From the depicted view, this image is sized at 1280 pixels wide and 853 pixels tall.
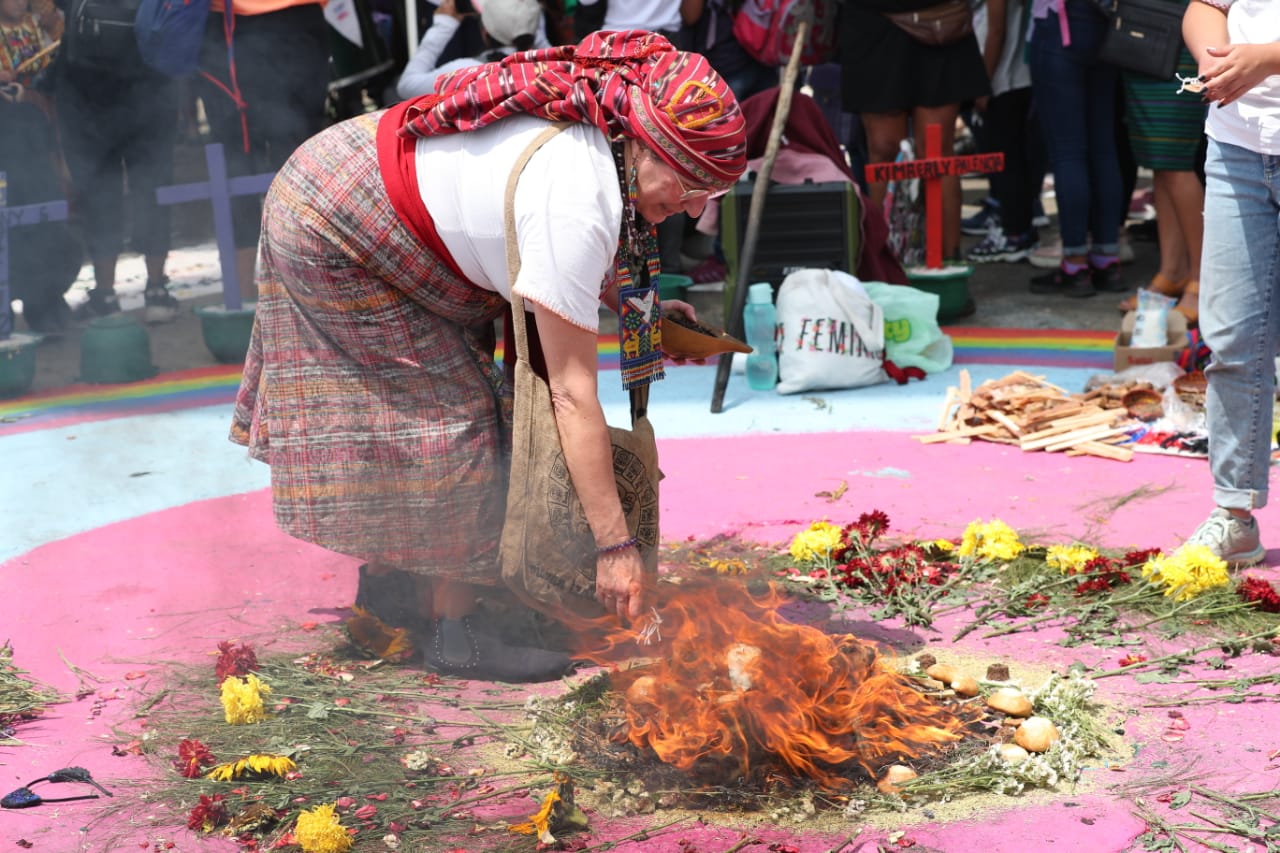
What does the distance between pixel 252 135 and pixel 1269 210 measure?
18.1ft

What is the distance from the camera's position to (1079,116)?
7031 mm

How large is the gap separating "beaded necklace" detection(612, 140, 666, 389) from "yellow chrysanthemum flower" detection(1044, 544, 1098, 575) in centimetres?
138

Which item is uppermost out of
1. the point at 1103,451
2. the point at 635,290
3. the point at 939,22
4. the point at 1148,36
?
the point at 939,22

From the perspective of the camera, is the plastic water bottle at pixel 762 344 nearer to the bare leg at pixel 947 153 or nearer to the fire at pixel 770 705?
the bare leg at pixel 947 153

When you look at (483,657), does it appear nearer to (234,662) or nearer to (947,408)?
(234,662)

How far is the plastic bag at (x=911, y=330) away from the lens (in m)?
6.28

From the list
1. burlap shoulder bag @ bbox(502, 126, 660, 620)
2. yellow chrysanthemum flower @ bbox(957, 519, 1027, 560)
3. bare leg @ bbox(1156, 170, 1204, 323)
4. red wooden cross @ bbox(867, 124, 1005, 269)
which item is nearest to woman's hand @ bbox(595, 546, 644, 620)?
burlap shoulder bag @ bbox(502, 126, 660, 620)

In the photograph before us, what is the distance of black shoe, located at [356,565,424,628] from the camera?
143 inches

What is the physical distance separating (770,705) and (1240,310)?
1805 millimetres

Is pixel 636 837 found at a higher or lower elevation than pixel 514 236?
lower

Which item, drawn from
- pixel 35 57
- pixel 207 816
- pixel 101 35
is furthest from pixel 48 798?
pixel 35 57

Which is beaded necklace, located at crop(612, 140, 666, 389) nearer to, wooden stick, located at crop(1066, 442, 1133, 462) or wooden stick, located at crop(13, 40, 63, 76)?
wooden stick, located at crop(1066, 442, 1133, 462)

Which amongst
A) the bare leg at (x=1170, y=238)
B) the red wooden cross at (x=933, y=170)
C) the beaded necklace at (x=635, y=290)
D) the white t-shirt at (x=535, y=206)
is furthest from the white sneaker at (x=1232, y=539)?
the red wooden cross at (x=933, y=170)

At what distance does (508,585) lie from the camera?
10.7 ft
